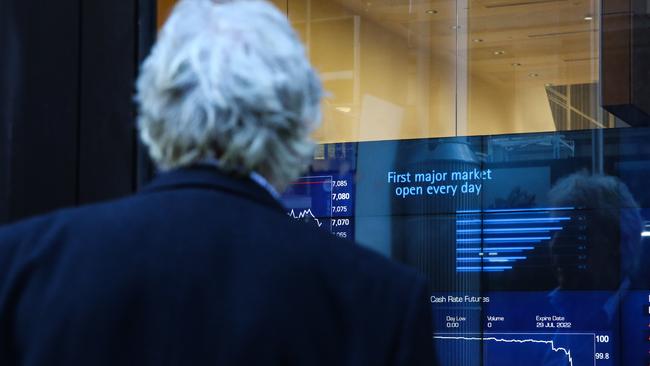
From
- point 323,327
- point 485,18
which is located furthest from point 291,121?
point 485,18

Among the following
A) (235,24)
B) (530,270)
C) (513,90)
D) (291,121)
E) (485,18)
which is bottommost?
(530,270)

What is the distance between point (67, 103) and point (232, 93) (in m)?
1.26

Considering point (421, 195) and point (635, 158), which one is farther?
point (421, 195)

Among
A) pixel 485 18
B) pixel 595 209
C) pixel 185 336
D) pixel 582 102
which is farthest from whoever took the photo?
pixel 485 18

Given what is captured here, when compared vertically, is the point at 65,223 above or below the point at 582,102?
below

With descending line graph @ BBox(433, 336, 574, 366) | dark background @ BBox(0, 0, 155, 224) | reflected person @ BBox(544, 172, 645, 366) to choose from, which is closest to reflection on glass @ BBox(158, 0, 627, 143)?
reflected person @ BBox(544, 172, 645, 366)

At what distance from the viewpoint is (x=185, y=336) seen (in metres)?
1.21

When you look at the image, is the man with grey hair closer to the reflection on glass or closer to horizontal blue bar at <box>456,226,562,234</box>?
horizontal blue bar at <box>456,226,562,234</box>

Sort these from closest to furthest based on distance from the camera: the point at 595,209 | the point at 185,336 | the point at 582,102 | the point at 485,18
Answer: the point at 185,336 < the point at 595,209 < the point at 582,102 < the point at 485,18

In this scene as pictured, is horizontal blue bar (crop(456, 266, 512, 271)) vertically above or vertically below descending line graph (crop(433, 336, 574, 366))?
above

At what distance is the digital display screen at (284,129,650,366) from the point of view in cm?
573

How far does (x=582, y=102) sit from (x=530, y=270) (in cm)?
94

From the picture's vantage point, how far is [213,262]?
4.00ft

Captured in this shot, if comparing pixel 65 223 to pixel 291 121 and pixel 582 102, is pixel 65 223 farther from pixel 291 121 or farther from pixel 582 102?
pixel 582 102
